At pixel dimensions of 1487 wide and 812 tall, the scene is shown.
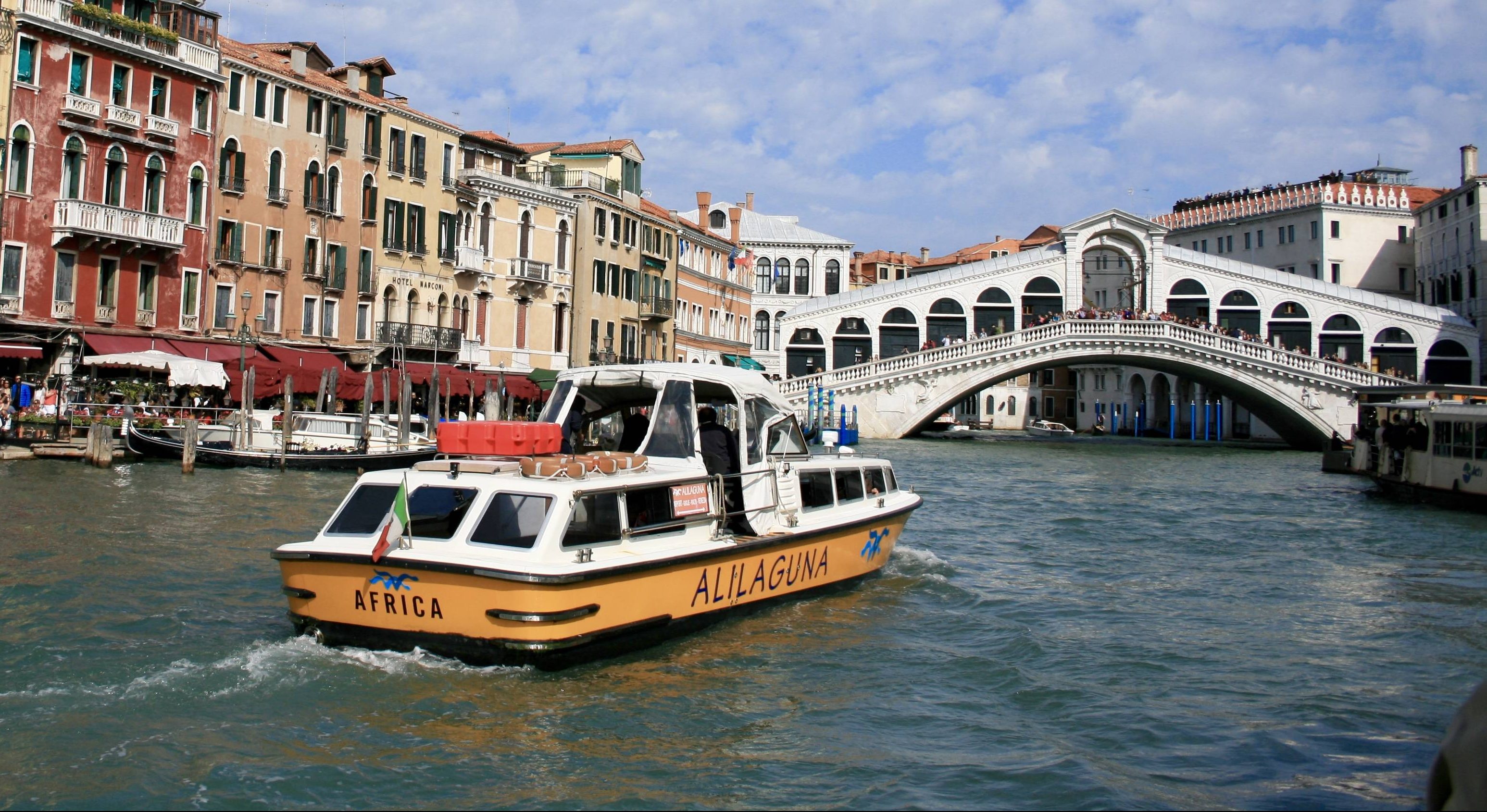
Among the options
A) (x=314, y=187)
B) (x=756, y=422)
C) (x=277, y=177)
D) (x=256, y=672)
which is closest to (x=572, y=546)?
(x=256, y=672)

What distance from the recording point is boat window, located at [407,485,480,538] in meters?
7.95

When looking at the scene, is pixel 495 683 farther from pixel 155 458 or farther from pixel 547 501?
pixel 155 458

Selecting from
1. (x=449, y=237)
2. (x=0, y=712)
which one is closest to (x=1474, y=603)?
(x=0, y=712)

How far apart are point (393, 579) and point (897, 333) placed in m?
43.7

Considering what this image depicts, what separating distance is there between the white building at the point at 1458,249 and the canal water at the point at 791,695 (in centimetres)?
3667

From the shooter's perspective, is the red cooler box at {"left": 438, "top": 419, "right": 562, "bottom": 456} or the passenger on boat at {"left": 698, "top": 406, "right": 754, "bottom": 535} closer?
the red cooler box at {"left": 438, "top": 419, "right": 562, "bottom": 456}

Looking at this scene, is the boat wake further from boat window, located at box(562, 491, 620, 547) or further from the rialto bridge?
the rialto bridge

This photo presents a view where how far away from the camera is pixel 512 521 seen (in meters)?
7.71

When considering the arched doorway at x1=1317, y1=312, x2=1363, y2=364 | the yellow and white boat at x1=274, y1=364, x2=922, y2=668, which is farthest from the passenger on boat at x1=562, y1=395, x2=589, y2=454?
the arched doorway at x1=1317, y1=312, x2=1363, y2=364

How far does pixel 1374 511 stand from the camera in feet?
66.1

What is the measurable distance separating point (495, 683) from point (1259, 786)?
4141 mm

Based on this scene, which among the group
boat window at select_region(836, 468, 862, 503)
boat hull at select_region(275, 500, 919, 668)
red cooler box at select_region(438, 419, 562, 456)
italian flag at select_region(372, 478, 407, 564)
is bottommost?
boat hull at select_region(275, 500, 919, 668)

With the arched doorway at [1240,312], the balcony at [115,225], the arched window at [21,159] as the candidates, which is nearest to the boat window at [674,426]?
the balcony at [115,225]

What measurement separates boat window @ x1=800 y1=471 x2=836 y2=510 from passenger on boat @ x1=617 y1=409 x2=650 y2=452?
1.37m
